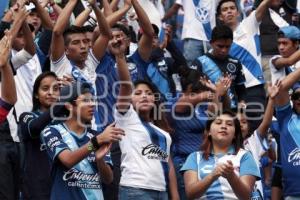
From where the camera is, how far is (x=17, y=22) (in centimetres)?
891

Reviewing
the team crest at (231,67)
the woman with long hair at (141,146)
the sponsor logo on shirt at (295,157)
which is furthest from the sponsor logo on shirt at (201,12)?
the woman with long hair at (141,146)

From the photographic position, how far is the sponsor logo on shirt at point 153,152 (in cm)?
930

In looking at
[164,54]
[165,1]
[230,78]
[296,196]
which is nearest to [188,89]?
[230,78]

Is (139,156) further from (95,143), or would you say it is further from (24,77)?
(24,77)

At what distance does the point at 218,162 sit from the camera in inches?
336

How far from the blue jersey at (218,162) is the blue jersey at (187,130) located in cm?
155

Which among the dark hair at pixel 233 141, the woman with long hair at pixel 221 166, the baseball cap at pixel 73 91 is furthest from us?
the dark hair at pixel 233 141

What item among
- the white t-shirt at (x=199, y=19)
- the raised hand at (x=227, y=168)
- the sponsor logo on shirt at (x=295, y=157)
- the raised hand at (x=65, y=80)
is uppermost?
the white t-shirt at (x=199, y=19)

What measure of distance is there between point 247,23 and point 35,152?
14.5 feet

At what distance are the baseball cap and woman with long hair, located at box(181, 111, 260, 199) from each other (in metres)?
1.07

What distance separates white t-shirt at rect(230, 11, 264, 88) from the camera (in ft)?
40.2

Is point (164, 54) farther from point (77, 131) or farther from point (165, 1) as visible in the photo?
point (77, 131)

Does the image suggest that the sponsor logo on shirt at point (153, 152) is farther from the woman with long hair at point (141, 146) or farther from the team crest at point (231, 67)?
the team crest at point (231, 67)

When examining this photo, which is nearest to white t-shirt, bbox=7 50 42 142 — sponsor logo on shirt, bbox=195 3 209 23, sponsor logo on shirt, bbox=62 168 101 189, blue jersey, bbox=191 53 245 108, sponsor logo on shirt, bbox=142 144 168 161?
sponsor logo on shirt, bbox=142 144 168 161
